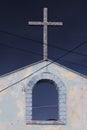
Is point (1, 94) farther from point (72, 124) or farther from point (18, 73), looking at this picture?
point (72, 124)

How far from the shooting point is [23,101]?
23453mm

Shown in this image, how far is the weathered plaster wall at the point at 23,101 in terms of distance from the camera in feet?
76.4

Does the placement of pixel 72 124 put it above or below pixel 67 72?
below

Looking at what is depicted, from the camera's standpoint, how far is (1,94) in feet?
76.9

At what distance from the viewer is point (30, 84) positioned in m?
23.7

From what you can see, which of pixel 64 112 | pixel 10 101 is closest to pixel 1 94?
pixel 10 101

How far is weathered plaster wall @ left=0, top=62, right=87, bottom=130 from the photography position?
23.3m

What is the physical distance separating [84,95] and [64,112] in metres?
1.06

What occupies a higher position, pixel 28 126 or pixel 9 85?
pixel 9 85

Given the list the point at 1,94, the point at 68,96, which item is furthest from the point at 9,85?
the point at 68,96

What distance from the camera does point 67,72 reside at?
24.0m

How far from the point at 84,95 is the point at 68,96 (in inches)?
24.8

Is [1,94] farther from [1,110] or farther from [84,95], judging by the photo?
[84,95]

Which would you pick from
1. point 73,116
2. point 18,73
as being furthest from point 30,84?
point 73,116
